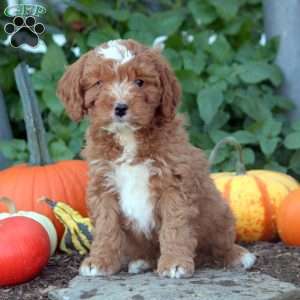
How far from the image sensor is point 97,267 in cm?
415

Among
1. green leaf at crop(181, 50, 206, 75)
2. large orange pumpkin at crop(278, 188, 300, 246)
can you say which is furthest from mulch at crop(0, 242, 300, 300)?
green leaf at crop(181, 50, 206, 75)

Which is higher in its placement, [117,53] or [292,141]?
[117,53]

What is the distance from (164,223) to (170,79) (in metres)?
0.76

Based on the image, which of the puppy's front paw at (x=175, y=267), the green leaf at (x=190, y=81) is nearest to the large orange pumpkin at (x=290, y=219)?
the puppy's front paw at (x=175, y=267)

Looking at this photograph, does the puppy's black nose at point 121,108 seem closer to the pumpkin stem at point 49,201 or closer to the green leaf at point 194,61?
the pumpkin stem at point 49,201

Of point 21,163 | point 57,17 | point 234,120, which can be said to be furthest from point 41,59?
point 234,120

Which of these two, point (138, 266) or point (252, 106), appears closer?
point (138, 266)

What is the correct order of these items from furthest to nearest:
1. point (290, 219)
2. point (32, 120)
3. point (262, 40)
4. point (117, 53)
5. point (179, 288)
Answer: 1. point (262, 40)
2. point (32, 120)
3. point (290, 219)
4. point (117, 53)
5. point (179, 288)

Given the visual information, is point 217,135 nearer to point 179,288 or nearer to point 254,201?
point 254,201

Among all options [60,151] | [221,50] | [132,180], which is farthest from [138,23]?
[132,180]

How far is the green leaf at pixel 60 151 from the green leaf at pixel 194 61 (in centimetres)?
122

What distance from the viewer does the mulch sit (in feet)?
13.9

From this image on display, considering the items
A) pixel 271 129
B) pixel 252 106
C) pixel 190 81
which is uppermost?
pixel 190 81

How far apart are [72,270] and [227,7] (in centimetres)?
314
